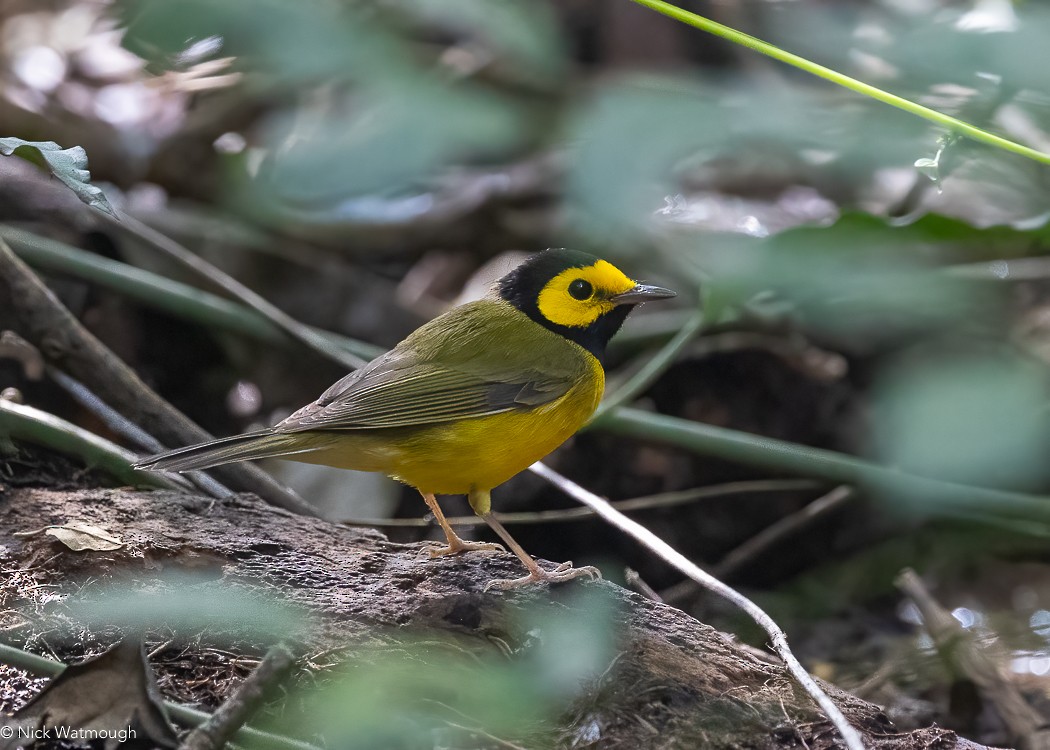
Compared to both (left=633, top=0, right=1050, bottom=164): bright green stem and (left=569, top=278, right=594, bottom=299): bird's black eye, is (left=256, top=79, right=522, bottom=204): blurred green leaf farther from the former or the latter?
(left=633, top=0, right=1050, bottom=164): bright green stem

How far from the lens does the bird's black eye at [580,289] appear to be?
393 cm

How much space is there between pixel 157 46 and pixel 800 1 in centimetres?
488

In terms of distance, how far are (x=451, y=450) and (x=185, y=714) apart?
1.44m

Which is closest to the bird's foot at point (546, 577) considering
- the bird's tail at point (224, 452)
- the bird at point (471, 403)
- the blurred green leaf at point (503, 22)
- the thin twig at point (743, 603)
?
the bird at point (471, 403)

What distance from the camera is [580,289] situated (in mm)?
3951

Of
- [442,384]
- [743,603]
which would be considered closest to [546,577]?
[743,603]

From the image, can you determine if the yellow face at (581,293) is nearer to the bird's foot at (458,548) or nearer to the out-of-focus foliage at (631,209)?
the out-of-focus foliage at (631,209)

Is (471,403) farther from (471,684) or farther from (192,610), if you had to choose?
(471,684)

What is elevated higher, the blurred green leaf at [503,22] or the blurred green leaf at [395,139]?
the blurred green leaf at [503,22]

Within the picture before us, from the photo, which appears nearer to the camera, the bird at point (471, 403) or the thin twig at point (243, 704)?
the thin twig at point (243, 704)

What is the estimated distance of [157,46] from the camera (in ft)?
8.82

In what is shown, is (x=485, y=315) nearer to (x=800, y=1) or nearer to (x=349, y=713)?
(x=349, y=713)

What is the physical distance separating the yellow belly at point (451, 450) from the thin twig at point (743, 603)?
0.67 ft

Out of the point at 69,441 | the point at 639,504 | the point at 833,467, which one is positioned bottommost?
the point at 639,504
